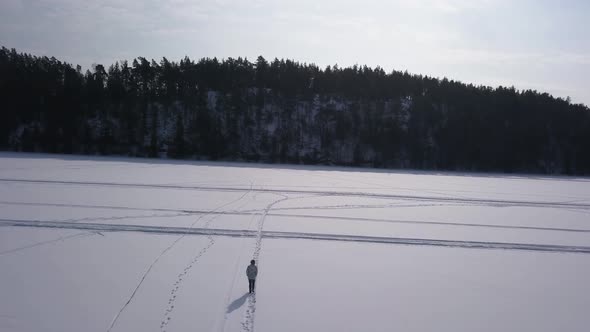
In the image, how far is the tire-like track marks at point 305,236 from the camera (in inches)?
448

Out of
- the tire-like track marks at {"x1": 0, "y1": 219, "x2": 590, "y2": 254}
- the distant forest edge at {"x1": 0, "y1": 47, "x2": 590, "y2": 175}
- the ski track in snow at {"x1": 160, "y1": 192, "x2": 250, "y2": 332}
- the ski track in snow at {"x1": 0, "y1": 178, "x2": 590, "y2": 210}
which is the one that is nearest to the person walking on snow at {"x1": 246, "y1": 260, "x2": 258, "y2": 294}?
the ski track in snow at {"x1": 160, "y1": 192, "x2": 250, "y2": 332}

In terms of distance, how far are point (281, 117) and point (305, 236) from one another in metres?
43.6

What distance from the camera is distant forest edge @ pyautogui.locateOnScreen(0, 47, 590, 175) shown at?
49.3 meters

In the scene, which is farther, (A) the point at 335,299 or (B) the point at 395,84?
(B) the point at 395,84

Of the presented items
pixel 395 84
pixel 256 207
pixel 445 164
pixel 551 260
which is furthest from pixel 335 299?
pixel 395 84

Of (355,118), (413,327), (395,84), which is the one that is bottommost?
(413,327)

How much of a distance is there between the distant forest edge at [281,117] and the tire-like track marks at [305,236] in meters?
36.6

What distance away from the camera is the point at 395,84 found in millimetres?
60062

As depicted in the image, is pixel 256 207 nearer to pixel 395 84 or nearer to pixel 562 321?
pixel 562 321

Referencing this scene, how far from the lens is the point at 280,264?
9148 mm

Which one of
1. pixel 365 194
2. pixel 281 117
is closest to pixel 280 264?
pixel 365 194

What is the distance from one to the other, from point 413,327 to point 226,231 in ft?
22.4

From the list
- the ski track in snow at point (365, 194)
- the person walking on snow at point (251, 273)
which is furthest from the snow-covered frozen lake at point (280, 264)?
the ski track in snow at point (365, 194)

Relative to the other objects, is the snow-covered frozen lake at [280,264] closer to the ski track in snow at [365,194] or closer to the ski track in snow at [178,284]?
the ski track in snow at [178,284]
